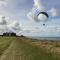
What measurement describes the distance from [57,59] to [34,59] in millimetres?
2833

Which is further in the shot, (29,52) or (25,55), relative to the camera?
(29,52)

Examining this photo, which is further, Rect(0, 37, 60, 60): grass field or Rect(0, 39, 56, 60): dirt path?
Rect(0, 37, 60, 60): grass field

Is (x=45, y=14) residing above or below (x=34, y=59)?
above

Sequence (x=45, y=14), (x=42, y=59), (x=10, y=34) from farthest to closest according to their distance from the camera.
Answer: (x=10, y=34) → (x=45, y=14) → (x=42, y=59)

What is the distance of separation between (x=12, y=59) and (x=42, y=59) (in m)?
3.13

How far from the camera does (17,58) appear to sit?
2425cm

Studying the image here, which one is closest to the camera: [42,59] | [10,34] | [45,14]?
[42,59]

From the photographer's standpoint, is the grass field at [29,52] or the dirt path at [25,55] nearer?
the dirt path at [25,55]

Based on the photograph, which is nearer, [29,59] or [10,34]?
[29,59]

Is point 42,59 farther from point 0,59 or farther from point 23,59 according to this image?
point 0,59

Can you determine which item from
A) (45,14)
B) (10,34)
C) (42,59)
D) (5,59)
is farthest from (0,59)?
(10,34)

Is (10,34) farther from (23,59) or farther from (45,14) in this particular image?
(23,59)

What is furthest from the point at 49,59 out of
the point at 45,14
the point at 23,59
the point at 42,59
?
the point at 45,14

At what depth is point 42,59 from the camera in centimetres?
2327
